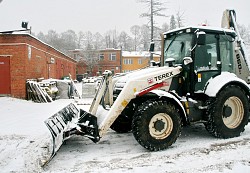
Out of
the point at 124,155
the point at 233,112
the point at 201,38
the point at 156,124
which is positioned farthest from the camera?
the point at 233,112

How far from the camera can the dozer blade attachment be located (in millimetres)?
4732

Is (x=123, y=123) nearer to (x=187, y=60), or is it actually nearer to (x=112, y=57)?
(x=187, y=60)

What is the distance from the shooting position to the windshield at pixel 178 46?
19.7 ft

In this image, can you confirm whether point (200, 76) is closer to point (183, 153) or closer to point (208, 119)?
point (208, 119)

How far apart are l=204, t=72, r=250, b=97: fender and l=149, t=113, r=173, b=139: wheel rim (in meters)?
1.31

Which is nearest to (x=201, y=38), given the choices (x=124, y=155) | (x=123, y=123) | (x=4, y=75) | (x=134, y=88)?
(x=134, y=88)

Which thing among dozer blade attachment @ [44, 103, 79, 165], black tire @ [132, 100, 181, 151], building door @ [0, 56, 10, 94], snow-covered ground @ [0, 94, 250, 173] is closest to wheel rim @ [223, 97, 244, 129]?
snow-covered ground @ [0, 94, 250, 173]

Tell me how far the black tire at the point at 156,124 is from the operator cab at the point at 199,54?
3.36 ft

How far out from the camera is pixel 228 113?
6035 mm

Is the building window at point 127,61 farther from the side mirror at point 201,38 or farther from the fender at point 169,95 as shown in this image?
the fender at point 169,95

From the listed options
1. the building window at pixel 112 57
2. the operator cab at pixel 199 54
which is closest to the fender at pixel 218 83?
the operator cab at pixel 199 54

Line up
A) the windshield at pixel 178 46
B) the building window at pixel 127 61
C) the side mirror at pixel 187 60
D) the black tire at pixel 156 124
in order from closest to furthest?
the black tire at pixel 156 124, the side mirror at pixel 187 60, the windshield at pixel 178 46, the building window at pixel 127 61

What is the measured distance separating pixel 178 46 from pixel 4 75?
1128 cm

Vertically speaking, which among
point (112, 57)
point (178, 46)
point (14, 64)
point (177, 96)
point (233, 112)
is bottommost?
point (233, 112)
